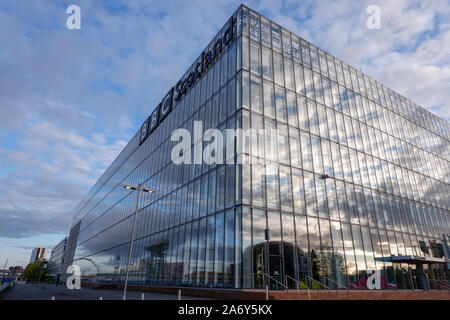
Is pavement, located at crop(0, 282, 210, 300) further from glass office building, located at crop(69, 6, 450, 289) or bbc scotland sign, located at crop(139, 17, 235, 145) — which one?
bbc scotland sign, located at crop(139, 17, 235, 145)

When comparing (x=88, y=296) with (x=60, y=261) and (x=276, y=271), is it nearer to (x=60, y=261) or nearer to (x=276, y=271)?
(x=276, y=271)

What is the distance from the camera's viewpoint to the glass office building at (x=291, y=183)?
21859mm

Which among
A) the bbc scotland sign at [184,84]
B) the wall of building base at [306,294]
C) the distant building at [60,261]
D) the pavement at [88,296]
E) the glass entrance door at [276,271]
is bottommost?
the pavement at [88,296]

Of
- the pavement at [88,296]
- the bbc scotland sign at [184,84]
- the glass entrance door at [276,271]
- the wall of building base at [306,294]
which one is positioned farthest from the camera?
the bbc scotland sign at [184,84]

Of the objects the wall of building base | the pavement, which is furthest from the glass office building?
the pavement

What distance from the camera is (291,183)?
79.8 feet

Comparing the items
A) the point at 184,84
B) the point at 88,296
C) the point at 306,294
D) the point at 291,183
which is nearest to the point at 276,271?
the point at 306,294

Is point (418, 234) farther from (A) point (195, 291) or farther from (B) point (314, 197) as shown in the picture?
(A) point (195, 291)

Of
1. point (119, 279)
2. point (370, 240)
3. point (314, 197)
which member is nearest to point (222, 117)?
point (314, 197)

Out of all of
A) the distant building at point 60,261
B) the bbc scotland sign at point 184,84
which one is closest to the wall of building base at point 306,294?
the bbc scotland sign at point 184,84

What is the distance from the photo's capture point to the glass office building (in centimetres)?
2186

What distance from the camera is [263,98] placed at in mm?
25844

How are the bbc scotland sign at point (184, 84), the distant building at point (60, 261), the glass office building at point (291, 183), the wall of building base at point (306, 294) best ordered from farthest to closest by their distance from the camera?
the distant building at point (60, 261) < the bbc scotland sign at point (184, 84) < the glass office building at point (291, 183) < the wall of building base at point (306, 294)

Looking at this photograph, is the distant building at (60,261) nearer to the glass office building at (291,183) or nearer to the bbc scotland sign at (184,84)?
the bbc scotland sign at (184,84)
